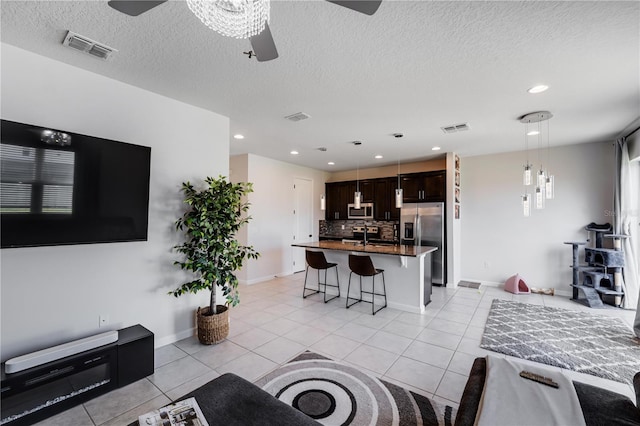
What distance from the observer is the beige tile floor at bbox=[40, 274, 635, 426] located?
7.29 ft

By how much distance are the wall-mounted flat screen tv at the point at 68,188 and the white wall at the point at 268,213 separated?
313 centimetres

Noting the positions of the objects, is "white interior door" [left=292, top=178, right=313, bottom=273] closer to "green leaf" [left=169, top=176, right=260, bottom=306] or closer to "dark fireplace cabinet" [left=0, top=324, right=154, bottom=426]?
"green leaf" [left=169, top=176, right=260, bottom=306]

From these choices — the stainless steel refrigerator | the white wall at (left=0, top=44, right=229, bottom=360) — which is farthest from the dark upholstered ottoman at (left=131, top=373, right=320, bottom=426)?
the stainless steel refrigerator

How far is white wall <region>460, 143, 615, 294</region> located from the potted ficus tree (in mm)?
5088

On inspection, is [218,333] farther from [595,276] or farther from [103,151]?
[595,276]

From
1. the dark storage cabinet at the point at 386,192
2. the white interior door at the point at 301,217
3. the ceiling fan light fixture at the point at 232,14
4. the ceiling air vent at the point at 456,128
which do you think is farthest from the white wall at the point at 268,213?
the ceiling fan light fixture at the point at 232,14

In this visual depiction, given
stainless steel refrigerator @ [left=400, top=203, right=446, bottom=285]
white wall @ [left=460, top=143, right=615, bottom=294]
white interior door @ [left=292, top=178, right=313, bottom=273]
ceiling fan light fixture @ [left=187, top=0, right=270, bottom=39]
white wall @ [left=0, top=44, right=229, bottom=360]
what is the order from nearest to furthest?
ceiling fan light fixture @ [left=187, top=0, right=270, bottom=39] < white wall @ [left=0, top=44, right=229, bottom=360] < white wall @ [left=460, top=143, right=615, bottom=294] < stainless steel refrigerator @ [left=400, top=203, right=446, bottom=285] < white interior door @ [left=292, top=178, right=313, bottom=273]

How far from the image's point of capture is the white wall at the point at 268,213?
19.0 ft

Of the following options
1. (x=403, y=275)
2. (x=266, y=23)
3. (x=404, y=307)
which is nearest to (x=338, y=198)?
(x=403, y=275)

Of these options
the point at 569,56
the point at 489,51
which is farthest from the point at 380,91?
the point at 569,56

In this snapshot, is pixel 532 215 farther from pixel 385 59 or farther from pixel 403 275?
pixel 385 59

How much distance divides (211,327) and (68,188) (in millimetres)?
1861

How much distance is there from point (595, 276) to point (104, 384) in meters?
6.59

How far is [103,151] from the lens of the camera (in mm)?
2424
